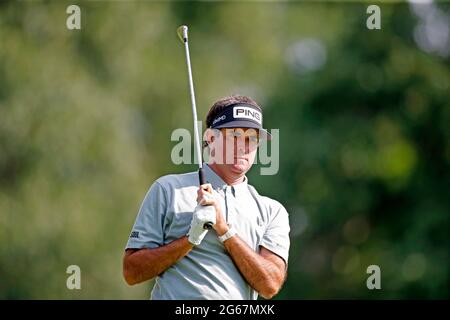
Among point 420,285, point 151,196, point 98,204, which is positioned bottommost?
point 420,285

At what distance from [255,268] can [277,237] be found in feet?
0.68

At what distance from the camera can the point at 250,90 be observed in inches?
787

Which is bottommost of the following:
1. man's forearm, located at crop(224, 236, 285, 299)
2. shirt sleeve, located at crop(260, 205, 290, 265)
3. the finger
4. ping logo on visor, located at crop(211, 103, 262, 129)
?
man's forearm, located at crop(224, 236, 285, 299)

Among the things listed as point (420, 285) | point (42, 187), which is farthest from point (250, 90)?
point (42, 187)

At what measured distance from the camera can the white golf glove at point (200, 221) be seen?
13.1ft

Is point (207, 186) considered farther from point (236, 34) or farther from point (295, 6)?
point (295, 6)

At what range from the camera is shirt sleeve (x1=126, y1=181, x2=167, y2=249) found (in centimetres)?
421

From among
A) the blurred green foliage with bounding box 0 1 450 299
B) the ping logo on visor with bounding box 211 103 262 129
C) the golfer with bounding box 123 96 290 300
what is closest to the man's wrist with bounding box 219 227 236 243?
the golfer with bounding box 123 96 290 300

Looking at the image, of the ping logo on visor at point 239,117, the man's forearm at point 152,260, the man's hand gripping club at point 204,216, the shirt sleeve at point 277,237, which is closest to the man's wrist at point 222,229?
the man's hand gripping club at point 204,216

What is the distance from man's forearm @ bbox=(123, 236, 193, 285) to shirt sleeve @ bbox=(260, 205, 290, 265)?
0.36 meters

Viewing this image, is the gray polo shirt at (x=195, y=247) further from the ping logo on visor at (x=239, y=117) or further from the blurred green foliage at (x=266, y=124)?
the blurred green foliage at (x=266, y=124)

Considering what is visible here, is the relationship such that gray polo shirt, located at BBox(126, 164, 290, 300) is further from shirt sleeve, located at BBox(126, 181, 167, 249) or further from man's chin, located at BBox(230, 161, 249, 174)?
man's chin, located at BBox(230, 161, 249, 174)

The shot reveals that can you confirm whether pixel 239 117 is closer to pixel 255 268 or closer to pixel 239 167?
pixel 239 167

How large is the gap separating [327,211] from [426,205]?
1.74 meters
